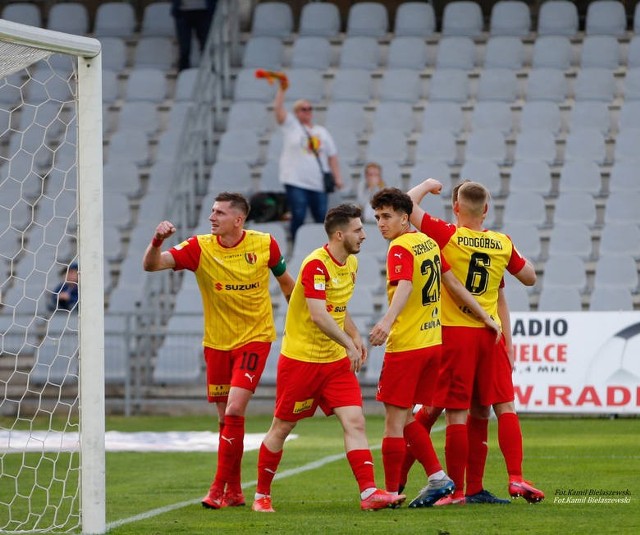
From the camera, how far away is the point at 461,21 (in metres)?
21.8

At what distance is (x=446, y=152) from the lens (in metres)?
19.9

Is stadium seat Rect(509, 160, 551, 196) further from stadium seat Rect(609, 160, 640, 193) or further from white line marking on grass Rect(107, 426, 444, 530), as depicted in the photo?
white line marking on grass Rect(107, 426, 444, 530)

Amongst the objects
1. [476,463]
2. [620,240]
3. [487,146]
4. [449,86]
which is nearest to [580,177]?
[620,240]

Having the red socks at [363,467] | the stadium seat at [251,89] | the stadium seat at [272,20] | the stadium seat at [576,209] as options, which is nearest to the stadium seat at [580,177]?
the stadium seat at [576,209]

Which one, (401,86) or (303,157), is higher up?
(401,86)

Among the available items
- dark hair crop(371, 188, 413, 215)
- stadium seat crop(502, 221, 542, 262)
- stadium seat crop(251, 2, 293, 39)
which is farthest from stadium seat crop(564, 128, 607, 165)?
dark hair crop(371, 188, 413, 215)

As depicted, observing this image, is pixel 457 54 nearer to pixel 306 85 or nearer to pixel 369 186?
pixel 306 85

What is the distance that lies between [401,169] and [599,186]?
2.80 metres

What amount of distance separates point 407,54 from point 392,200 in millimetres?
13803

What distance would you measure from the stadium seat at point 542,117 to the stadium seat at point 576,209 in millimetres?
1651

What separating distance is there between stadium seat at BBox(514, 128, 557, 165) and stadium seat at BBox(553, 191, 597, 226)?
1.02 meters

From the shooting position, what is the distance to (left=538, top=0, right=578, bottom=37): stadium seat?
70.2ft

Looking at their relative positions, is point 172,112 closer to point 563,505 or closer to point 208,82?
point 208,82

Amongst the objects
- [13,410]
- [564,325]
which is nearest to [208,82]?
[13,410]
